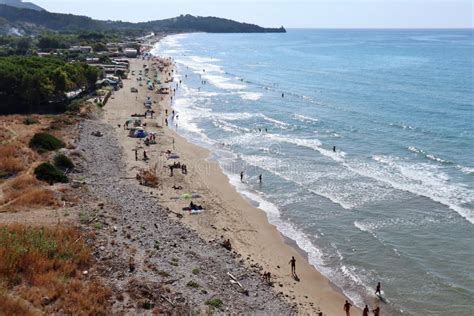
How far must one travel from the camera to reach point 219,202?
119ft

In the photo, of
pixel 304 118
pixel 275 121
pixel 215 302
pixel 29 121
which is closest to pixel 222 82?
pixel 304 118

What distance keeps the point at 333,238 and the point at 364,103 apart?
47.9 meters

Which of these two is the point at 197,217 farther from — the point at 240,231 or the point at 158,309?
the point at 158,309

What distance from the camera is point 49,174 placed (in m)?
32.8

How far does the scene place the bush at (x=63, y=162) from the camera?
36.2 metres

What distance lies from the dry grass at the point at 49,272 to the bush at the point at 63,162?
13.1 meters

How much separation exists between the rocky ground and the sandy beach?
121 cm

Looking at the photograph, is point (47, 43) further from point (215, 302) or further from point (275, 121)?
point (215, 302)

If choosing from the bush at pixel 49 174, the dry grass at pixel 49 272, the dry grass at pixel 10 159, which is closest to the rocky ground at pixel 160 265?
the dry grass at pixel 49 272

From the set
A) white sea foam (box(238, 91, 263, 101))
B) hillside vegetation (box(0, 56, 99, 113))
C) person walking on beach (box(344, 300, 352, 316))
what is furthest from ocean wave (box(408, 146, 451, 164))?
hillside vegetation (box(0, 56, 99, 113))

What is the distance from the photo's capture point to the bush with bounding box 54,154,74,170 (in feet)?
119

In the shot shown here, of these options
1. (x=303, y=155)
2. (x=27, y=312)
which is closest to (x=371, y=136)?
(x=303, y=155)

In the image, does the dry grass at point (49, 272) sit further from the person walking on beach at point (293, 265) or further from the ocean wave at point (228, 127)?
the ocean wave at point (228, 127)

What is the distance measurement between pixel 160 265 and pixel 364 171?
25.8 meters
